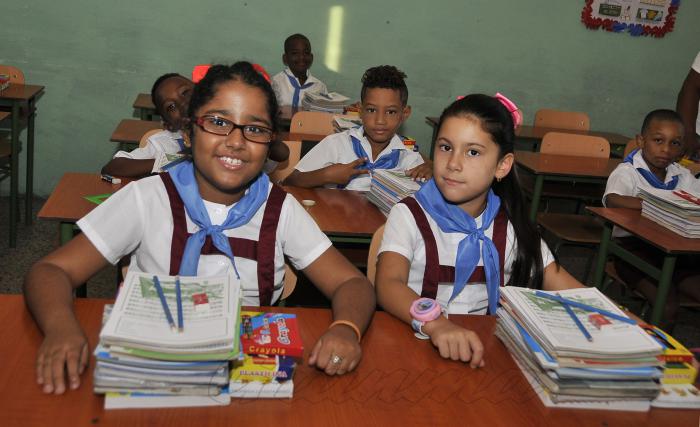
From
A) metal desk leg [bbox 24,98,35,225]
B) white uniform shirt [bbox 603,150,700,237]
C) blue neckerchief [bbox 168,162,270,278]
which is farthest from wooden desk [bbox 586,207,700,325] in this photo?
metal desk leg [bbox 24,98,35,225]

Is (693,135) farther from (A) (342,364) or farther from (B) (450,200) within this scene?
(A) (342,364)

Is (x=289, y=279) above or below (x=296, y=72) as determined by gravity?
below

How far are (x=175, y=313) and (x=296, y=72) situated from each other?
385 cm

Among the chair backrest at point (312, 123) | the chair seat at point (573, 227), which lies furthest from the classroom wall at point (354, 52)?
the chair seat at point (573, 227)

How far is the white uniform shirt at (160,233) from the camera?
1355 mm

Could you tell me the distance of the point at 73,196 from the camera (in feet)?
7.32

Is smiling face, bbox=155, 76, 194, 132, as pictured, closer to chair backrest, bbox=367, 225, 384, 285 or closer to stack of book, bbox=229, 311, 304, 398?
chair backrest, bbox=367, 225, 384, 285

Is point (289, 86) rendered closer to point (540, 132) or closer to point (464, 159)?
point (540, 132)

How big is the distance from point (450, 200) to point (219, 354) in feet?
2.88

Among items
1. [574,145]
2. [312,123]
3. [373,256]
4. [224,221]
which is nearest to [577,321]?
[373,256]

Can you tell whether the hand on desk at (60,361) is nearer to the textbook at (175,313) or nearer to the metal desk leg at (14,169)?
the textbook at (175,313)

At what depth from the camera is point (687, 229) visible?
97.0 inches

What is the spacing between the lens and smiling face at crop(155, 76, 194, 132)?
2.83 m

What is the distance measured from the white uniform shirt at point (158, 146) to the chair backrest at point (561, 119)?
306 centimetres
